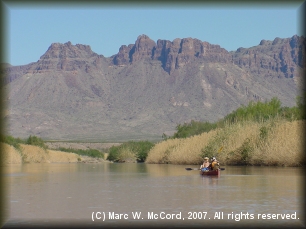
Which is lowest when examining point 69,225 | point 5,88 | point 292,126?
point 69,225

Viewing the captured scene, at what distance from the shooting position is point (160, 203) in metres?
20.3

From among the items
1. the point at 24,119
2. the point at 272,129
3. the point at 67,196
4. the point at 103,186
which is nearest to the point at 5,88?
the point at 272,129

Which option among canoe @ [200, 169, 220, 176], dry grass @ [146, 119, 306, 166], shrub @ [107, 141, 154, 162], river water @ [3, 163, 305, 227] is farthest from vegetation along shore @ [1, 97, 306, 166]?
shrub @ [107, 141, 154, 162]

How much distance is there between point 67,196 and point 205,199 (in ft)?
15.9

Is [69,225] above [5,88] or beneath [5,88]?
beneath

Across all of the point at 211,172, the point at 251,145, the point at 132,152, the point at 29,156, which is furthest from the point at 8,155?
the point at 132,152

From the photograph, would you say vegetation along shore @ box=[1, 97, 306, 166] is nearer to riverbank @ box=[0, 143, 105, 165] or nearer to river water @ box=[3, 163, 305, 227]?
riverbank @ box=[0, 143, 105, 165]

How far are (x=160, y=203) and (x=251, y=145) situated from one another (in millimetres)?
24381

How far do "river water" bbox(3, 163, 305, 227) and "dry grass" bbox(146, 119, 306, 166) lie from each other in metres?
9.43

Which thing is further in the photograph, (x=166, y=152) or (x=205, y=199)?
(x=166, y=152)

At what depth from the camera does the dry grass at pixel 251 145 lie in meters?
38.8

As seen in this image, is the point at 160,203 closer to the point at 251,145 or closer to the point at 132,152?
the point at 251,145

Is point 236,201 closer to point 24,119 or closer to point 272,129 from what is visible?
point 272,129

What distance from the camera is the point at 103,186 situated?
1089 inches
